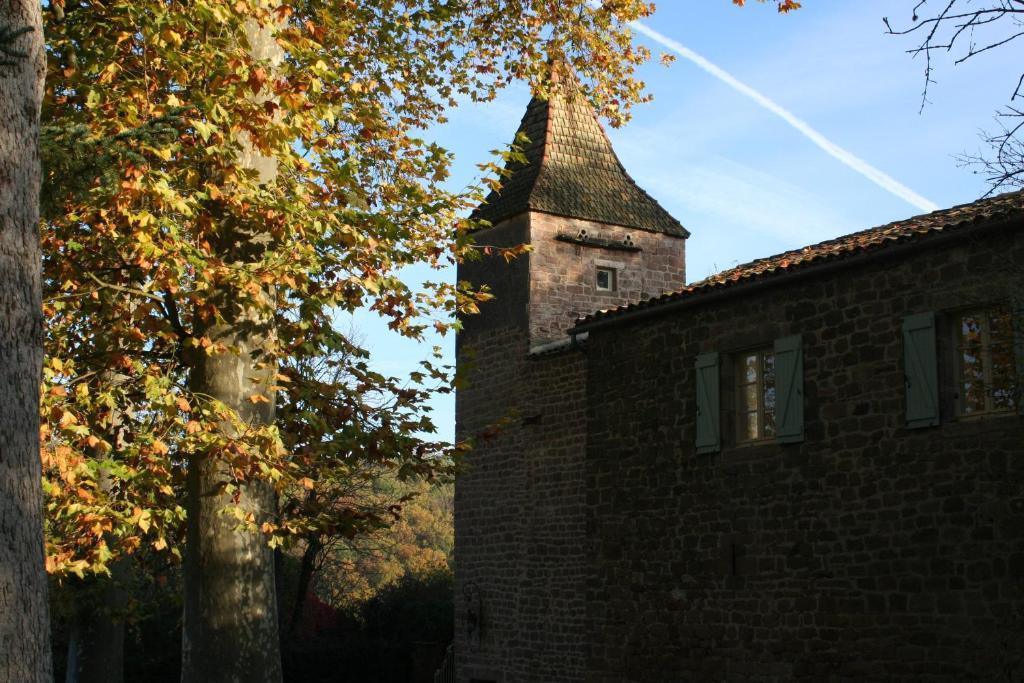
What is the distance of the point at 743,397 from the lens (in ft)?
50.2

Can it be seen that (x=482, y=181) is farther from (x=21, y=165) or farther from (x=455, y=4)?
(x=21, y=165)

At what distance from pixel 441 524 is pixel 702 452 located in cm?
4434

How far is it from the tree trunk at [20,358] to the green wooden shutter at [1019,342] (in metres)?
7.95

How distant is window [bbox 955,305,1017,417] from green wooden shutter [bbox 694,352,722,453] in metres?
3.30

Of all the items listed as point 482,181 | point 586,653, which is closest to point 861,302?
point 482,181

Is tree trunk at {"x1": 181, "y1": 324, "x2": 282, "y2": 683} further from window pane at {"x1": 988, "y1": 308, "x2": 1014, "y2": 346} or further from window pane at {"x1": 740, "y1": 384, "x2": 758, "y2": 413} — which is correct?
window pane at {"x1": 988, "y1": 308, "x2": 1014, "y2": 346}

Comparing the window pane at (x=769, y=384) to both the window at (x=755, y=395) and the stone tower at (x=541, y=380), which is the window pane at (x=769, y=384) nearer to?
the window at (x=755, y=395)

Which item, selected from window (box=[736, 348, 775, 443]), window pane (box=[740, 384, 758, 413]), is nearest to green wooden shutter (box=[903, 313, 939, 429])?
window (box=[736, 348, 775, 443])

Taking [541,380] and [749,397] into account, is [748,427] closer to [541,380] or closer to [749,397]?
[749,397]

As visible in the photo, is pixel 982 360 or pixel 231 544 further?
pixel 982 360

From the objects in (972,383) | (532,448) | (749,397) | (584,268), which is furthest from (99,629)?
(972,383)

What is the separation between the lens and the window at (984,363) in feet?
39.5

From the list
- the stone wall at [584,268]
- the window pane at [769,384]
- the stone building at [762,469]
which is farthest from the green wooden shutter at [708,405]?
the stone wall at [584,268]

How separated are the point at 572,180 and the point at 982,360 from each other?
1087cm
